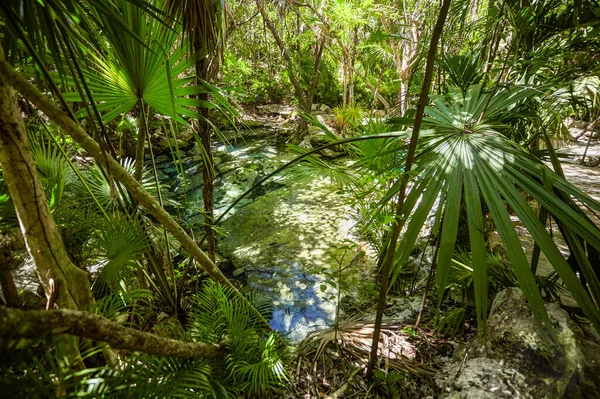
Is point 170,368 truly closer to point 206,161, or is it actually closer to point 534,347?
point 206,161

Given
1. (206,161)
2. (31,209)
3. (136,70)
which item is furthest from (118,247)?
(136,70)

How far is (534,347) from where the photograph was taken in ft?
3.82

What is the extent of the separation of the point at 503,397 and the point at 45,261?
1.81 metres

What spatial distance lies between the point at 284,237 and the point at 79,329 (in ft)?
10.4

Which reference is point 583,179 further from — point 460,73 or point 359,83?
point 359,83

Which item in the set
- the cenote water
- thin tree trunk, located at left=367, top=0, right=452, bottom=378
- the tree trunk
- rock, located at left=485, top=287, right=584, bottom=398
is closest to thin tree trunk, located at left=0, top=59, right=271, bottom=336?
the cenote water

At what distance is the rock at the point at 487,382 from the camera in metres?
1.09

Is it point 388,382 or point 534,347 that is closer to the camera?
point 534,347

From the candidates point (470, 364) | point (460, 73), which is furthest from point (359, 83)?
point (470, 364)

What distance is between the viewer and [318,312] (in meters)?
2.55

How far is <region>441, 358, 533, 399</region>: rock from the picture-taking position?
3.59 feet

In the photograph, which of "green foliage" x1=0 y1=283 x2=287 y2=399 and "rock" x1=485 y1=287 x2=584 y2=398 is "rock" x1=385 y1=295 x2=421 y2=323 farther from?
"green foliage" x1=0 y1=283 x2=287 y2=399

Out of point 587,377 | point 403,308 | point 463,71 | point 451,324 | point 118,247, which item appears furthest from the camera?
point 403,308

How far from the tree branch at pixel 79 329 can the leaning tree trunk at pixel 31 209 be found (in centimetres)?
31
